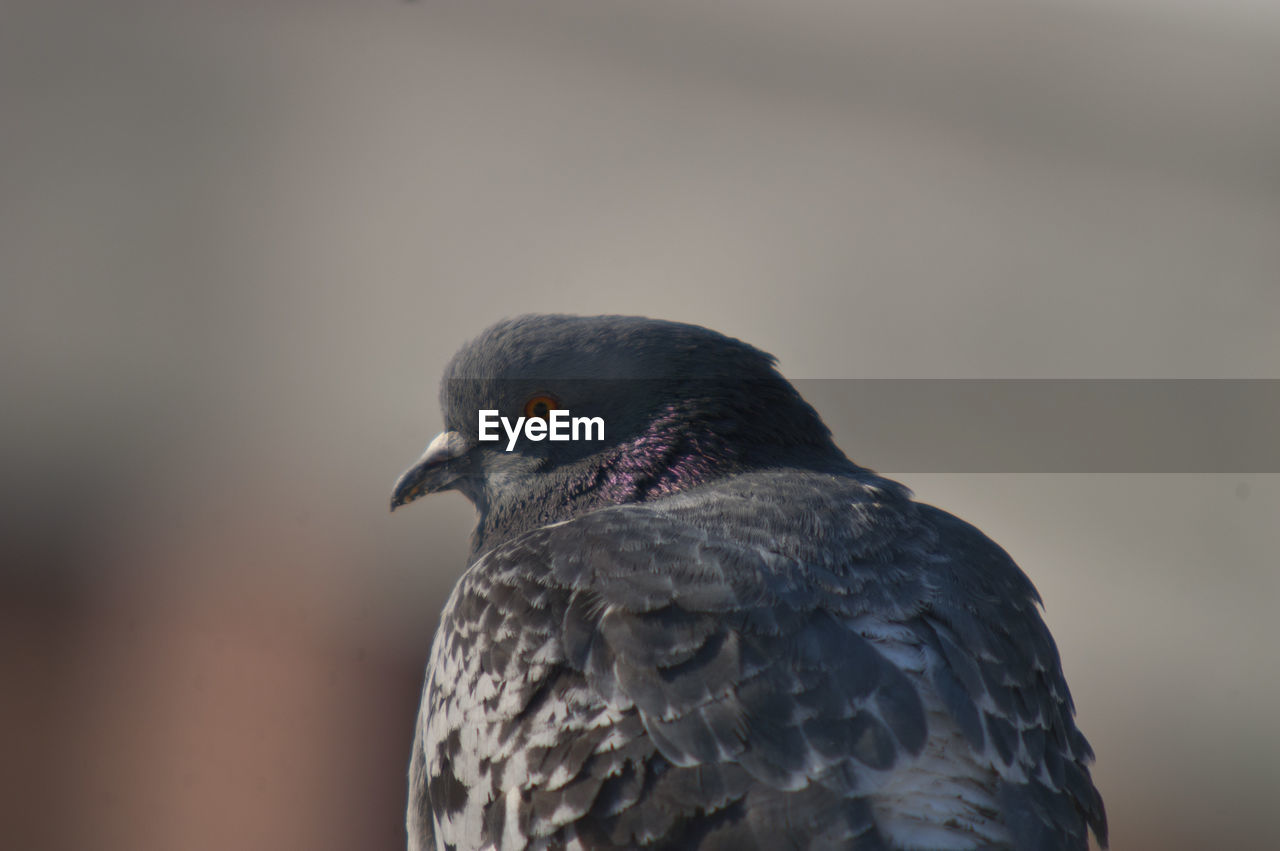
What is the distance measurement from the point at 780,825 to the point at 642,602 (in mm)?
368

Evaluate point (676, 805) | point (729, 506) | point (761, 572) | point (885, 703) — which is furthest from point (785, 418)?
point (676, 805)

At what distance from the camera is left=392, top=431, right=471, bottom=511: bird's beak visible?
214cm

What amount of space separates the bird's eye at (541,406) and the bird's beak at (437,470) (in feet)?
0.69

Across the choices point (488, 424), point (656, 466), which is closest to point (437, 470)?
point (488, 424)

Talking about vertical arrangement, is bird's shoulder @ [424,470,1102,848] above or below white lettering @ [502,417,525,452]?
below

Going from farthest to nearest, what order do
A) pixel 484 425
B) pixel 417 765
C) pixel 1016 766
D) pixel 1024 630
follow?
pixel 484 425, pixel 417 765, pixel 1024 630, pixel 1016 766

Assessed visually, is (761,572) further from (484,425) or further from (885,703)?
(484,425)

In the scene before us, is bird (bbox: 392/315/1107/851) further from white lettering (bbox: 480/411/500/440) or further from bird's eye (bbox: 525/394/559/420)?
white lettering (bbox: 480/411/500/440)

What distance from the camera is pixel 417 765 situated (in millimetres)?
1760

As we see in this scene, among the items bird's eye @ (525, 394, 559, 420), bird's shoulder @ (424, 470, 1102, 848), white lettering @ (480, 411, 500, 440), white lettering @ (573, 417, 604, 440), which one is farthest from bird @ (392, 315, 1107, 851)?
white lettering @ (480, 411, 500, 440)

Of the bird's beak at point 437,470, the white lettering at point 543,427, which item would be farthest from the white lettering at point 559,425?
the bird's beak at point 437,470

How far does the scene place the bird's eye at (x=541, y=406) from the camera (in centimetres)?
200

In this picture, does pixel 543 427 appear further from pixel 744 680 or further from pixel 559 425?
pixel 744 680

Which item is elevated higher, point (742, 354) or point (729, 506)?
point (742, 354)
